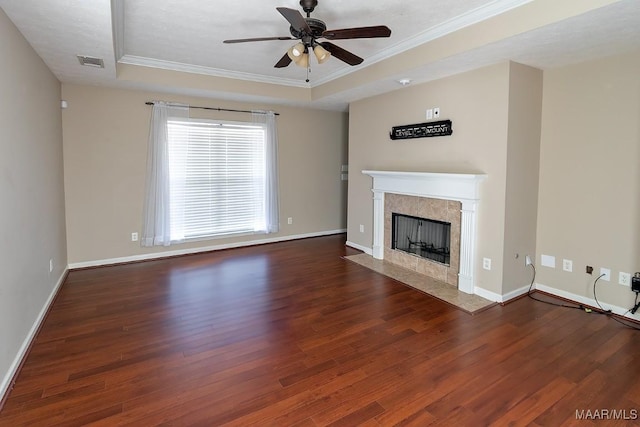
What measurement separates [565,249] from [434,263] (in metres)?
1.34

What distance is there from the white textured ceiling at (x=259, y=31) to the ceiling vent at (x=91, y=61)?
73 millimetres

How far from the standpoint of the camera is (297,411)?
2.01m

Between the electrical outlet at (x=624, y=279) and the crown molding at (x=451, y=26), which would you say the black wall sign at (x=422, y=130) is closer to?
the crown molding at (x=451, y=26)

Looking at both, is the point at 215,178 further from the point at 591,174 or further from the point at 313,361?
the point at 591,174

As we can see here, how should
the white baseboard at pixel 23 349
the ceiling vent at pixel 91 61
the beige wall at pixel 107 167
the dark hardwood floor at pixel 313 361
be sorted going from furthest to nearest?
the beige wall at pixel 107 167, the ceiling vent at pixel 91 61, the white baseboard at pixel 23 349, the dark hardwood floor at pixel 313 361

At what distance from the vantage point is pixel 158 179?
16.3ft

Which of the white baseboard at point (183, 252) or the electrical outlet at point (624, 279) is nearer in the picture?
the electrical outlet at point (624, 279)

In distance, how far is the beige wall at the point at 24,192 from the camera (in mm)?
2295

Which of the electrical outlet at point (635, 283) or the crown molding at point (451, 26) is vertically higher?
the crown molding at point (451, 26)

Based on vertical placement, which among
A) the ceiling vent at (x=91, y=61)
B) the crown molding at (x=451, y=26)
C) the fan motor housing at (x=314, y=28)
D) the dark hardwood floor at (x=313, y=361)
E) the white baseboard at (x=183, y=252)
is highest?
the crown molding at (x=451, y=26)

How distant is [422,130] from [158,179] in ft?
12.0

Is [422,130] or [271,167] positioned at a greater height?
[422,130]

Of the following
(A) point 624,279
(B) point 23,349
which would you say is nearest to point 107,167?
(B) point 23,349

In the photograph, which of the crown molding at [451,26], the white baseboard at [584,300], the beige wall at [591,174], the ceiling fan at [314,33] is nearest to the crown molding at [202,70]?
the crown molding at [451,26]
